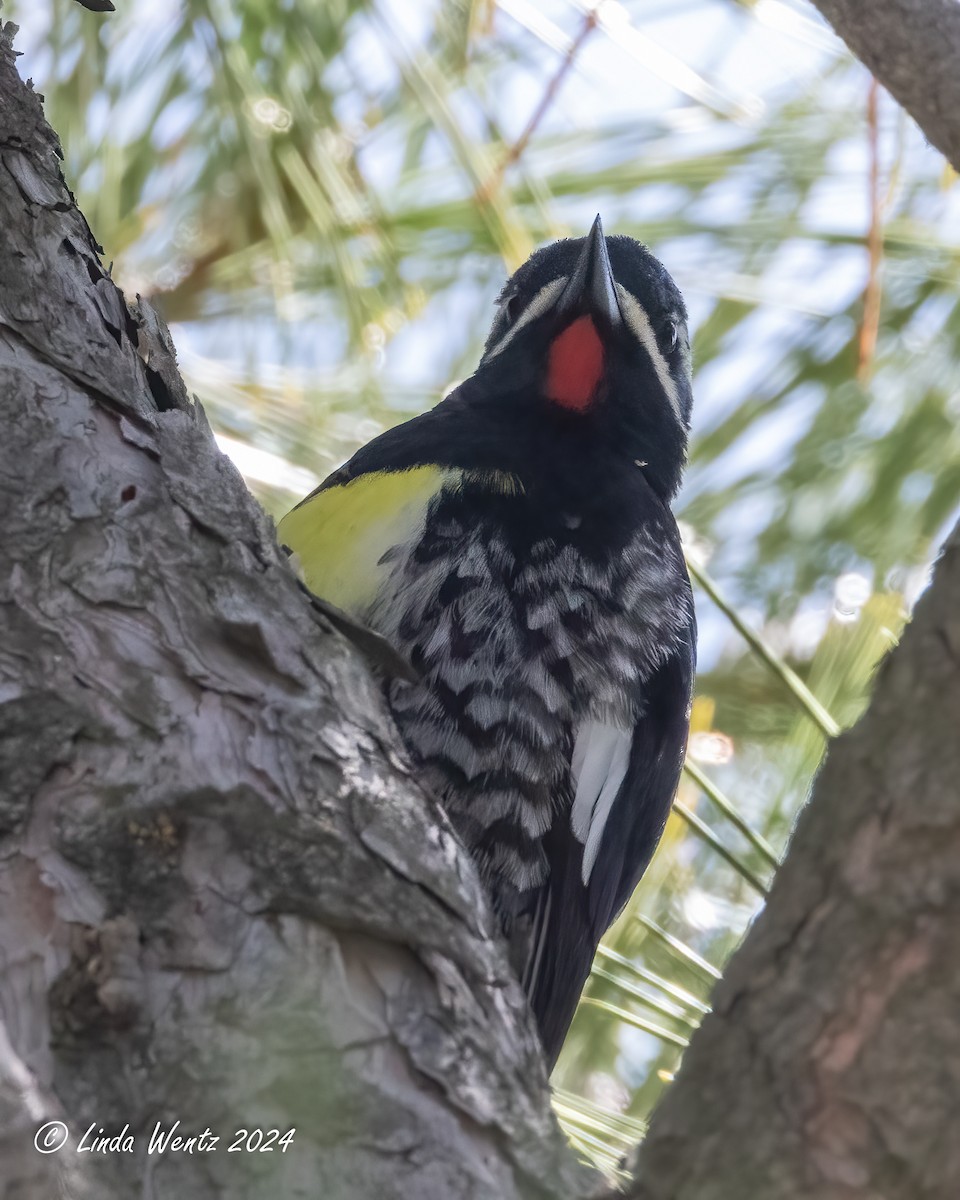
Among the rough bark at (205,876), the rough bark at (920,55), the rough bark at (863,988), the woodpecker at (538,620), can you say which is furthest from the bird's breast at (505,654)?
the rough bark at (863,988)

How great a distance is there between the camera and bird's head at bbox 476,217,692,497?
8.29 ft

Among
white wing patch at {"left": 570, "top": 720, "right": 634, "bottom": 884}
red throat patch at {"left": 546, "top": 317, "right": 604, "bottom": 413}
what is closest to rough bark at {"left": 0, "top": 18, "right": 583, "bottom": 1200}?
white wing patch at {"left": 570, "top": 720, "right": 634, "bottom": 884}

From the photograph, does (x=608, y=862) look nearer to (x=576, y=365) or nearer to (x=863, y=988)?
(x=576, y=365)

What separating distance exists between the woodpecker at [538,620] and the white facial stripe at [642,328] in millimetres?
109

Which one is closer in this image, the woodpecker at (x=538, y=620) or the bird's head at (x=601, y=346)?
the woodpecker at (x=538, y=620)

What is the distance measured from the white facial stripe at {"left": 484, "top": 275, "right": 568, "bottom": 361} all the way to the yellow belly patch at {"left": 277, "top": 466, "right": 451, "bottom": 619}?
55 cm

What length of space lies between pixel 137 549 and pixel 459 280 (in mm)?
2671

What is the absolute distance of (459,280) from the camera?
3.97 metres

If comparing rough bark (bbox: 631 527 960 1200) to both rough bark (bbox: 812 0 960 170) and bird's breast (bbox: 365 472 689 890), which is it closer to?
rough bark (bbox: 812 0 960 170)

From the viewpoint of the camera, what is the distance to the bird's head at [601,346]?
99.4 inches

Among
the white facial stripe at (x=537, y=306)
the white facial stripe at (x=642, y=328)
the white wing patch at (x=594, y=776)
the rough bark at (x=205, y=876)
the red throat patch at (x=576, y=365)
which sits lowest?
the rough bark at (x=205, y=876)

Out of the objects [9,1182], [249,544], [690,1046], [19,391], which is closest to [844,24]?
[249,544]

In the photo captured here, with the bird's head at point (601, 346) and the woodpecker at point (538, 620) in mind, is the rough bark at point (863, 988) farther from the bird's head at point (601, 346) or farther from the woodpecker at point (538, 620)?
the bird's head at point (601, 346)

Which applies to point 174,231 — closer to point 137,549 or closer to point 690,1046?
point 137,549
